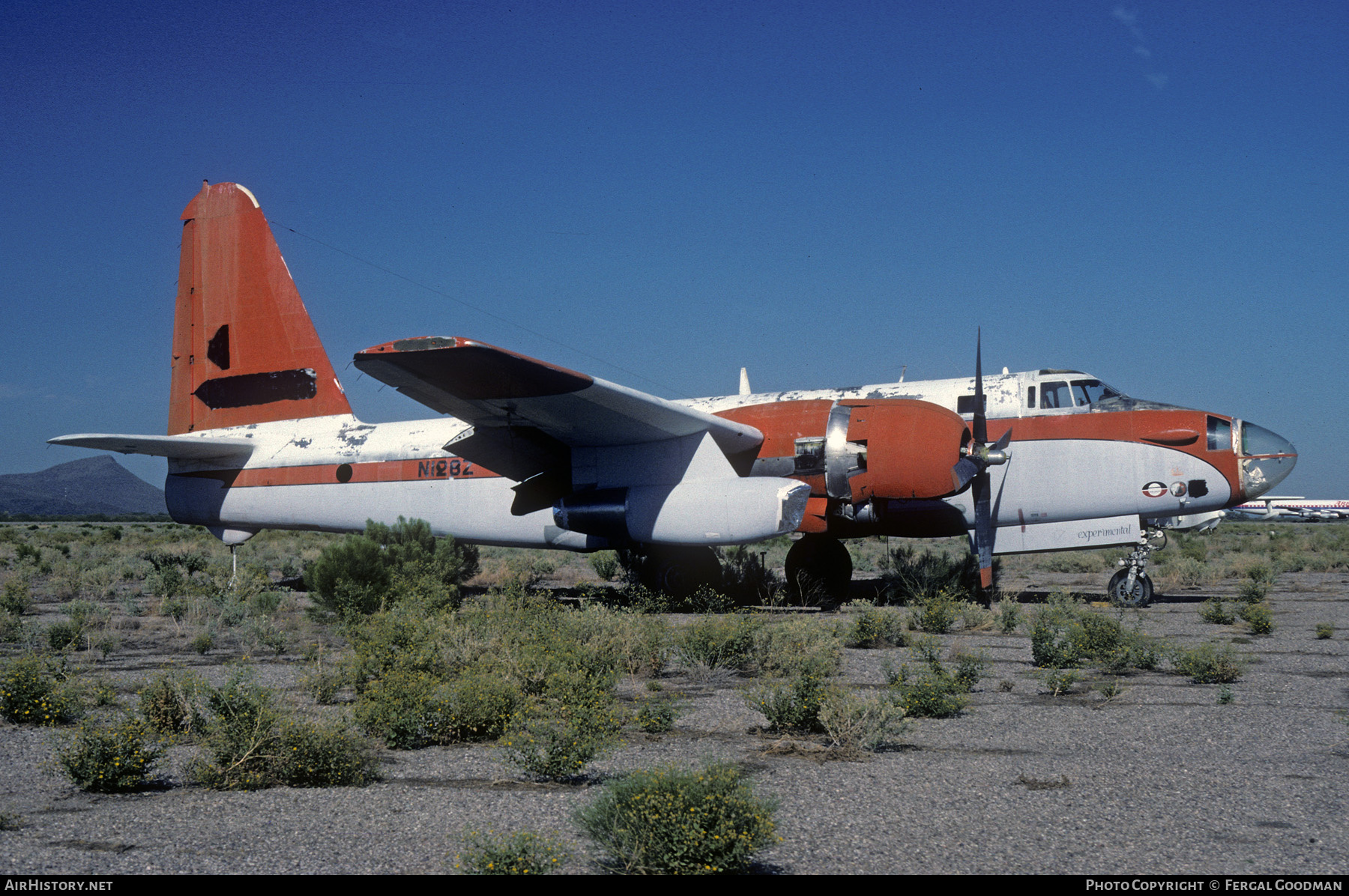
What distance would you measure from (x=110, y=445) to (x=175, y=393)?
3.49 meters

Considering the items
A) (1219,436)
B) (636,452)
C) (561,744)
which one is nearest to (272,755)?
(561,744)

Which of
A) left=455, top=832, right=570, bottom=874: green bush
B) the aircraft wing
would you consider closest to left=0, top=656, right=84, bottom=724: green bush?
left=455, top=832, right=570, bottom=874: green bush

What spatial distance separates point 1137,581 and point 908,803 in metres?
12.5

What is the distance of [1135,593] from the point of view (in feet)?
51.8

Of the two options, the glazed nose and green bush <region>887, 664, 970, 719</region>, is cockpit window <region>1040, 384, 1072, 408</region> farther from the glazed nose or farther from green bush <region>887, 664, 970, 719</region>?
green bush <region>887, 664, 970, 719</region>

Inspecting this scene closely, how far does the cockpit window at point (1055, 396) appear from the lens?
15.7 meters

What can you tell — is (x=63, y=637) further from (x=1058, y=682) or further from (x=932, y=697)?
(x=1058, y=682)

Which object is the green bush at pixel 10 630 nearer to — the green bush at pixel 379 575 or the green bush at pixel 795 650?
the green bush at pixel 379 575

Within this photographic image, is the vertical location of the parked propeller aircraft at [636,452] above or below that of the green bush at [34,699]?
above

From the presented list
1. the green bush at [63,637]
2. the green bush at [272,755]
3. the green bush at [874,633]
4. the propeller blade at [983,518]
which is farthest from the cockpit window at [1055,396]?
the green bush at [63,637]

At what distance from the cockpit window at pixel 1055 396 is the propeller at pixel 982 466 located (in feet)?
3.75

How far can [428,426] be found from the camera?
18.2m

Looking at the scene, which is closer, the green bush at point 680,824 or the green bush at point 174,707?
the green bush at point 680,824
